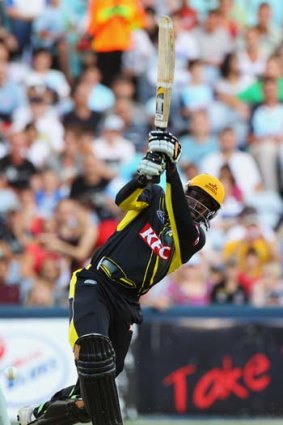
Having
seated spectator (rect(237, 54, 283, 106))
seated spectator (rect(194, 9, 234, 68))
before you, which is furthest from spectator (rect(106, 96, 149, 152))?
seated spectator (rect(237, 54, 283, 106))

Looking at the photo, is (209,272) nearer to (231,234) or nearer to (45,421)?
(231,234)

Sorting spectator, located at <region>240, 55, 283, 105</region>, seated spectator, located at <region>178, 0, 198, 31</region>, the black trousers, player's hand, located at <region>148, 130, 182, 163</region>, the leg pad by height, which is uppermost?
seated spectator, located at <region>178, 0, 198, 31</region>

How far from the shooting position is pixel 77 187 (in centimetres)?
1245

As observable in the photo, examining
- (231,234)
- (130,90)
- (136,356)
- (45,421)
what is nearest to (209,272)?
(231,234)

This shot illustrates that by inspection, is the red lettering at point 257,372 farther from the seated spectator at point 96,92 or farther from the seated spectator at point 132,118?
the seated spectator at point 96,92

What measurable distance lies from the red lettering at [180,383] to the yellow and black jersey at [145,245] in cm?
302

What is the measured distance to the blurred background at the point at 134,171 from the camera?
994 cm

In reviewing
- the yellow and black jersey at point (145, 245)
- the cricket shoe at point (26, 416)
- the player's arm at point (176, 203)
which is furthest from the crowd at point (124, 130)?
the player's arm at point (176, 203)

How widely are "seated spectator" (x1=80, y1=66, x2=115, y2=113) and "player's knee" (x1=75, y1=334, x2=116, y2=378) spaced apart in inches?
280

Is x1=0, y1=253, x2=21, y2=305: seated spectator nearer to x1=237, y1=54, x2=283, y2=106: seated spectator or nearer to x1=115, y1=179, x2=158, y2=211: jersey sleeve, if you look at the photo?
x1=237, y1=54, x2=283, y2=106: seated spectator

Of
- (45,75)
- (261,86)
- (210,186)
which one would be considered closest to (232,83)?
(261,86)

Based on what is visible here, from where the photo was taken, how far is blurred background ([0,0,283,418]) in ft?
32.6

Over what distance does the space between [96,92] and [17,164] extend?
1572 millimetres

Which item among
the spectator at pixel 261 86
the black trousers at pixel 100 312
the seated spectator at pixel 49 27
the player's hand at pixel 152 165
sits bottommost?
the black trousers at pixel 100 312
